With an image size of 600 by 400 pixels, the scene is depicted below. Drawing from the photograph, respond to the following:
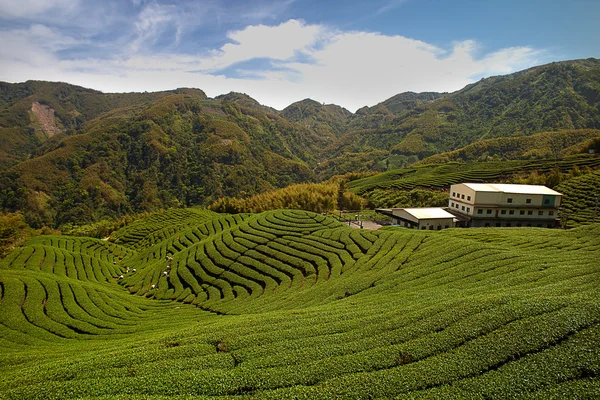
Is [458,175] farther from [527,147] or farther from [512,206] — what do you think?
[527,147]

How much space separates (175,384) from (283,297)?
1532cm

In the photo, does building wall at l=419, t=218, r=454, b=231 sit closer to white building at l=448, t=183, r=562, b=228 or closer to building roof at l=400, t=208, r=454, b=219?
building roof at l=400, t=208, r=454, b=219

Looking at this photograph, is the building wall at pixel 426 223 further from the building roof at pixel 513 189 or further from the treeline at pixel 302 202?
the treeline at pixel 302 202

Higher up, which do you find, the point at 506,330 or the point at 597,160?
the point at 597,160

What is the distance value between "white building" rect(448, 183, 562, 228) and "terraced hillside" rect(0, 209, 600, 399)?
18.8 metres

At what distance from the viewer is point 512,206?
51156 millimetres

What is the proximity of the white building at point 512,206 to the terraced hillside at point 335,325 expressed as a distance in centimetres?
1880

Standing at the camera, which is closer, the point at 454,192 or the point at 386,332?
the point at 386,332

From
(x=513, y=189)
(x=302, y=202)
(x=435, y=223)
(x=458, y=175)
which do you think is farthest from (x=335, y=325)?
(x=458, y=175)

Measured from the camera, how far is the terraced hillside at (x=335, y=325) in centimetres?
974

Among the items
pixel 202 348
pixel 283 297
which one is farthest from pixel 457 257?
pixel 202 348

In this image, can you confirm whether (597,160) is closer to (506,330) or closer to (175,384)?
(506,330)

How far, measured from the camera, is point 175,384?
10.1m

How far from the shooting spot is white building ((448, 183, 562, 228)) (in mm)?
50688
